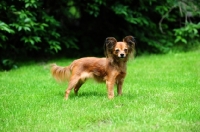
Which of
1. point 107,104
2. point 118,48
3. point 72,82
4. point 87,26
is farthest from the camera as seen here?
point 87,26

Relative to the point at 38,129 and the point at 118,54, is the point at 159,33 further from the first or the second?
the point at 38,129

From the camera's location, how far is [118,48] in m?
8.14

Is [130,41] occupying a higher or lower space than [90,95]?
higher

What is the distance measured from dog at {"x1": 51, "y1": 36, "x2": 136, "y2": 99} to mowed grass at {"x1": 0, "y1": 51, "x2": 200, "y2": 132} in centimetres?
29

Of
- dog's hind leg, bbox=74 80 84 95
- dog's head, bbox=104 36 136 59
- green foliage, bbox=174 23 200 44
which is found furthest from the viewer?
green foliage, bbox=174 23 200 44

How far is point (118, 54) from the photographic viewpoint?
320 inches

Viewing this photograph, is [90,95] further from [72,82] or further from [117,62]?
[117,62]

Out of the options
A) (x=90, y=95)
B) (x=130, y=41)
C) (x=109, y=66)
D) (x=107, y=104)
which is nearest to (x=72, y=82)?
(x=90, y=95)

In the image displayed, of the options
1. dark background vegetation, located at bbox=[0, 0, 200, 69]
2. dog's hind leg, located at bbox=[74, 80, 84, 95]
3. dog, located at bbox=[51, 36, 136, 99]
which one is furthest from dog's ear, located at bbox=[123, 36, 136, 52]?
dark background vegetation, located at bbox=[0, 0, 200, 69]

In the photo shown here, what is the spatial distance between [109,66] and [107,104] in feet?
3.10

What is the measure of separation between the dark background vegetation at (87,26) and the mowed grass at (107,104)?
2196mm

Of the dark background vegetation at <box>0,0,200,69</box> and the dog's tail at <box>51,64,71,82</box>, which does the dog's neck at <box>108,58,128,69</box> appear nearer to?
the dog's tail at <box>51,64,71,82</box>

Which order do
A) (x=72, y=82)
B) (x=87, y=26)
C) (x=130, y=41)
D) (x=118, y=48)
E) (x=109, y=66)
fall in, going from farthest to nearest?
(x=87, y=26) < (x=72, y=82) < (x=109, y=66) < (x=130, y=41) < (x=118, y=48)

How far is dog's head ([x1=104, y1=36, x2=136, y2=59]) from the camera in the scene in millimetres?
8133
